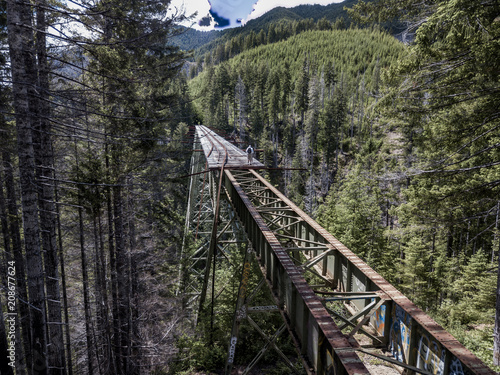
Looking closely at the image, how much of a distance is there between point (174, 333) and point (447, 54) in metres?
13.6

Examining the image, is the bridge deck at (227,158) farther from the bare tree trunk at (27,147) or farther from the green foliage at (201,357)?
the green foliage at (201,357)

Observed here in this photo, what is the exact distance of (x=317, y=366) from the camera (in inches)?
142

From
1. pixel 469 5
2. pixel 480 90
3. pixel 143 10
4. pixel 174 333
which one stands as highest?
pixel 143 10

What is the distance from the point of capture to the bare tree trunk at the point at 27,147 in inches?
168

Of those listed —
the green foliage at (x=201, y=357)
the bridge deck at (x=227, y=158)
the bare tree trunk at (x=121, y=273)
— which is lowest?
the green foliage at (x=201, y=357)

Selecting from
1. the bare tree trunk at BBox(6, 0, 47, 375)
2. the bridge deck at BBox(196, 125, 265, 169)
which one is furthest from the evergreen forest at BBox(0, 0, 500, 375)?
the bridge deck at BBox(196, 125, 265, 169)

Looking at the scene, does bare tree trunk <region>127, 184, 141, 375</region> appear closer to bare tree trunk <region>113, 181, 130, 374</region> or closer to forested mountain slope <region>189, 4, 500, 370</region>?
bare tree trunk <region>113, 181, 130, 374</region>

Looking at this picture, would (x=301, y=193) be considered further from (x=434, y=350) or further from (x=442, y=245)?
(x=434, y=350)

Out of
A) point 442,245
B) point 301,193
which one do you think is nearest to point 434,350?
point 442,245

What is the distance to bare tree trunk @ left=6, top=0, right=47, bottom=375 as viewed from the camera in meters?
4.27

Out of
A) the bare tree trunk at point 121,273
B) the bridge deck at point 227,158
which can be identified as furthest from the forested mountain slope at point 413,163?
the bare tree trunk at point 121,273

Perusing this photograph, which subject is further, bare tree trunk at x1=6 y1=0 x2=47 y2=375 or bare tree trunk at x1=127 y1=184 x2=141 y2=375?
bare tree trunk at x1=127 y1=184 x2=141 y2=375

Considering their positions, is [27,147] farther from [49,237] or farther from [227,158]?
[227,158]

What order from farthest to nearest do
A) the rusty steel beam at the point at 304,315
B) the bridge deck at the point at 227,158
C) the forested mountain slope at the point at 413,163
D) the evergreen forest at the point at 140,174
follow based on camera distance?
the bridge deck at the point at 227,158
the forested mountain slope at the point at 413,163
the evergreen forest at the point at 140,174
the rusty steel beam at the point at 304,315
